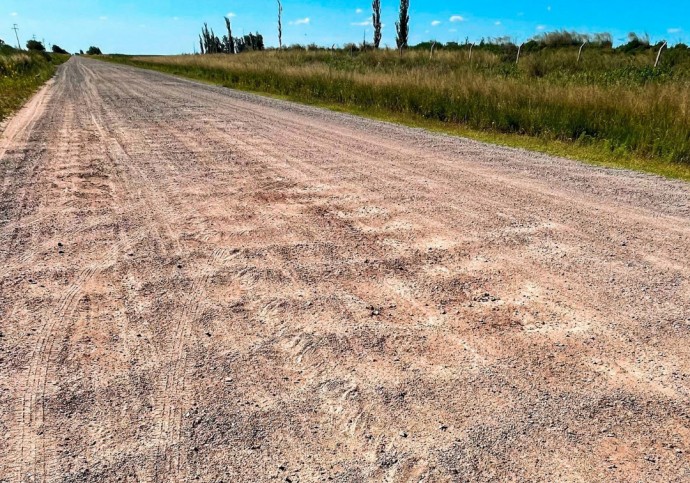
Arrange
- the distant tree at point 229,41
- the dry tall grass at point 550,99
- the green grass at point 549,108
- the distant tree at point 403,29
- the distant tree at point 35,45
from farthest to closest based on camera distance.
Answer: the distant tree at point 35,45
the distant tree at point 229,41
the distant tree at point 403,29
the dry tall grass at point 550,99
the green grass at point 549,108

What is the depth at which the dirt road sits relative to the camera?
1979 mm

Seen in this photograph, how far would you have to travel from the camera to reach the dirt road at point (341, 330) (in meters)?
1.98

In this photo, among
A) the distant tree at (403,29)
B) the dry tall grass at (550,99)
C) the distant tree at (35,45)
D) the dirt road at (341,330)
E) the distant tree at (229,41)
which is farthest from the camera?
the distant tree at (35,45)

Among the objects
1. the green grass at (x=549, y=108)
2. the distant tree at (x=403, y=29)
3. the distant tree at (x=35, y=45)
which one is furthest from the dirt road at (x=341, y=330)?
the distant tree at (x=35, y=45)

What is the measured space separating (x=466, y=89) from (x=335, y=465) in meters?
12.1

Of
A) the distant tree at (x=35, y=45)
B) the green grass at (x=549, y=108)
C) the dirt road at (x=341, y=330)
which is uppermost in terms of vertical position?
the distant tree at (x=35, y=45)

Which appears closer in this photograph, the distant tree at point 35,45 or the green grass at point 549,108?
the green grass at point 549,108

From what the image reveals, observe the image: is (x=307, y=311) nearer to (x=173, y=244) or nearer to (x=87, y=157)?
(x=173, y=244)

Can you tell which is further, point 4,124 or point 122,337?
point 4,124

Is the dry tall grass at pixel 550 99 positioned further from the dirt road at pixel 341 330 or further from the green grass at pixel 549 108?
the dirt road at pixel 341 330

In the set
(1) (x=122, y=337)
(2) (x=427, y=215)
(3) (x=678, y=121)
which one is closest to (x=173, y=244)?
(1) (x=122, y=337)

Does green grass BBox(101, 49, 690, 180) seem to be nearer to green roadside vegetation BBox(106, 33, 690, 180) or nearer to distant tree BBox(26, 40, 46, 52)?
green roadside vegetation BBox(106, 33, 690, 180)

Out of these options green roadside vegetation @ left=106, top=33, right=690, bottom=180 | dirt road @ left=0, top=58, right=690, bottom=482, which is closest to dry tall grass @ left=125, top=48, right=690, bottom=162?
green roadside vegetation @ left=106, top=33, right=690, bottom=180

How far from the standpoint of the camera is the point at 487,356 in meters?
2.59
